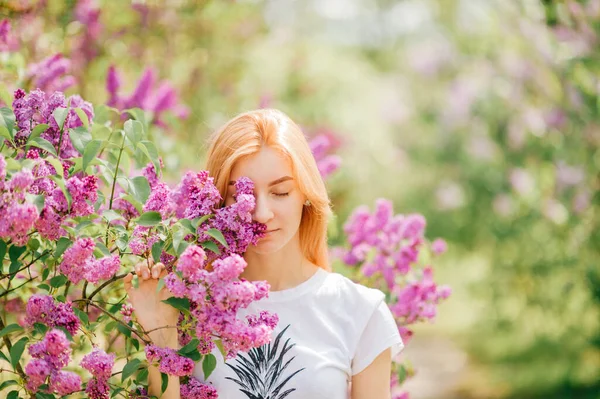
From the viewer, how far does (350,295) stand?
2.01 metres

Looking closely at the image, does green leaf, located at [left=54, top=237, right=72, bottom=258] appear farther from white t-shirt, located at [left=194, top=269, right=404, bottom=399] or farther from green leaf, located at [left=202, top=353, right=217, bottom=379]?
white t-shirt, located at [left=194, top=269, right=404, bottom=399]

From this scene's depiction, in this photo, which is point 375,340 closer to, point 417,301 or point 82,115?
point 417,301

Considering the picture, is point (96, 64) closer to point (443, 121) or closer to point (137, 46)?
point (137, 46)

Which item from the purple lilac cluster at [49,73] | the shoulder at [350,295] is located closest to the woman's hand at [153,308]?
the shoulder at [350,295]

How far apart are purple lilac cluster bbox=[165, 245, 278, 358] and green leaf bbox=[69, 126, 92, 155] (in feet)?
1.11

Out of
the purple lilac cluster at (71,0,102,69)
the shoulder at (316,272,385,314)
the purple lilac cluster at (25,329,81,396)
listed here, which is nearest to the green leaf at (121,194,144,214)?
the purple lilac cluster at (25,329,81,396)

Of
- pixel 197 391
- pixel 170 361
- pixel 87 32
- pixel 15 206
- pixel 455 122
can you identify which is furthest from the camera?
pixel 455 122

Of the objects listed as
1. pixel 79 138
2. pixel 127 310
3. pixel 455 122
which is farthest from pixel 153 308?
pixel 455 122

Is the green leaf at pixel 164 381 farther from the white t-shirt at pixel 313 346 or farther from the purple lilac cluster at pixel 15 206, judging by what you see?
the purple lilac cluster at pixel 15 206

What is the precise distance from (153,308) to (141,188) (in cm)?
25

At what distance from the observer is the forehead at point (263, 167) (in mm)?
1834

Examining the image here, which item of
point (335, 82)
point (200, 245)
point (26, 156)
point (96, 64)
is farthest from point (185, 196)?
point (335, 82)

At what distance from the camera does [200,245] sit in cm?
157

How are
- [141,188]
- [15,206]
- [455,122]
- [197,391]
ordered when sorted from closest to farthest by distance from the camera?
[15,206] → [141,188] → [197,391] → [455,122]
